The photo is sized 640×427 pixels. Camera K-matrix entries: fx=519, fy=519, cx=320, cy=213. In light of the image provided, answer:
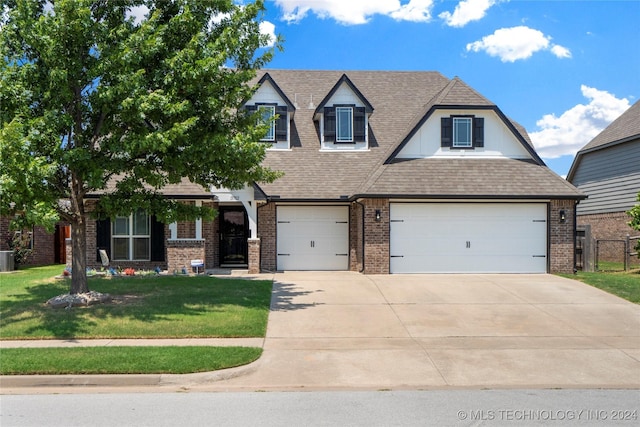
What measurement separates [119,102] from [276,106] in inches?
388

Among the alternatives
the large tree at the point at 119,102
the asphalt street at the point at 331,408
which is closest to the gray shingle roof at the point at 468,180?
the large tree at the point at 119,102

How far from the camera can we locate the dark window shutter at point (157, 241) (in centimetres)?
1794

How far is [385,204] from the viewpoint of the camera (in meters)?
17.1

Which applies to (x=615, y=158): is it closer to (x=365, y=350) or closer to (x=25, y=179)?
(x=365, y=350)

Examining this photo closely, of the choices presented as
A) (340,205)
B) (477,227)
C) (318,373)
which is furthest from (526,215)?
(318,373)

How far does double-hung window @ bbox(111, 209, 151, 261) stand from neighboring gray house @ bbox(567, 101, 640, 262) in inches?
804

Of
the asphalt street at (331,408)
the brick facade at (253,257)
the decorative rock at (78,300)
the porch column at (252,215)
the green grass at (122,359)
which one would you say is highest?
the porch column at (252,215)

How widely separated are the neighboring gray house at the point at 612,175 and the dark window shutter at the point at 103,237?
21.7 m

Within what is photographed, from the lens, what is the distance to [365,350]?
8766 millimetres

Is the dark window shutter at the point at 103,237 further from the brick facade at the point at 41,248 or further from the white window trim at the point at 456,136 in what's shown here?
the white window trim at the point at 456,136

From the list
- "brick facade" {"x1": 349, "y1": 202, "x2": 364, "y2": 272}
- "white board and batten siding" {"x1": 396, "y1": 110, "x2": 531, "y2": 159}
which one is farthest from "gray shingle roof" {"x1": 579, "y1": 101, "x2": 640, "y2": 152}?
"brick facade" {"x1": 349, "y1": 202, "x2": 364, "y2": 272}

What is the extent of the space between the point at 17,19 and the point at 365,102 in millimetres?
12316

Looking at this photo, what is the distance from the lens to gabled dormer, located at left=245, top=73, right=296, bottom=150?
19.8 metres

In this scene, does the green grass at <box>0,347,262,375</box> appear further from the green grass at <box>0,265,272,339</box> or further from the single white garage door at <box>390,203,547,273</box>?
the single white garage door at <box>390,203,547,273</box>
